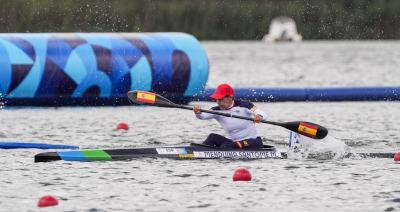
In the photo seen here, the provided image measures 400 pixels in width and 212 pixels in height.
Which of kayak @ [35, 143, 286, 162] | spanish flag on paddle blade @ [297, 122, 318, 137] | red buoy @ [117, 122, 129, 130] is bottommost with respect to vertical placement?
kayak @ [35, 143, 286, 162]

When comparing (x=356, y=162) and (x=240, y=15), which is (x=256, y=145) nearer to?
(x=356, y=162)

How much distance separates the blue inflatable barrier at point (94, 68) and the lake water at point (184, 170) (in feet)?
1.38

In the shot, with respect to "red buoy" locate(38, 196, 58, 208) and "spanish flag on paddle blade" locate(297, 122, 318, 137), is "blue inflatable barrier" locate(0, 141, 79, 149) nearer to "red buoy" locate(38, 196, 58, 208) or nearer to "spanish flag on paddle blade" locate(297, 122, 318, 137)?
"spanish flag on paddle blade" locate(297, 122, 318, 137)

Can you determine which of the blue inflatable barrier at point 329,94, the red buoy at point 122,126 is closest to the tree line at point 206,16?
the blue inflatable barrier at point 329,94

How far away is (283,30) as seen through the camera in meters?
84.0

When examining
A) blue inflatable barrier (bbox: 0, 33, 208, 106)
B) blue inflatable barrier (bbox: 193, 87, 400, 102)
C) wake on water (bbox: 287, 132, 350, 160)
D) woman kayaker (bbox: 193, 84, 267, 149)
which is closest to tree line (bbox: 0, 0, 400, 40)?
A: blue inflatable barrier (bbox: 193, 87, 400, 102)

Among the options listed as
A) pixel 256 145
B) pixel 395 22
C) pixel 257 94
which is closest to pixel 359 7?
pixel 395 22

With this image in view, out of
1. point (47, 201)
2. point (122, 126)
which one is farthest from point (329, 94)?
point (47, 201)

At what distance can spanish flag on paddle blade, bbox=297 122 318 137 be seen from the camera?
16297 mm

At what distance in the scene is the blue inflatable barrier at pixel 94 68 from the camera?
23500 mm

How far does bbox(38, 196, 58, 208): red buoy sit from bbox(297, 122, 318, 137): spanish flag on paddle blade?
5063mm

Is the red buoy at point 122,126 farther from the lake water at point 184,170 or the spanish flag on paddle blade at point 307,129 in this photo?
the spanish flag on paddle blade at point 307,129

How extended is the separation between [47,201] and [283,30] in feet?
238

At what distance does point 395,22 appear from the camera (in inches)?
3127
